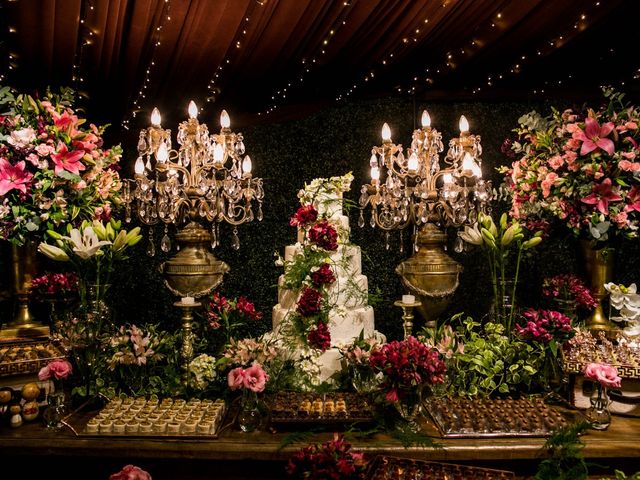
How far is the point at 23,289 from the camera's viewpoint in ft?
10.4

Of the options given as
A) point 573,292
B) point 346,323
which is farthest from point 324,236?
point 573,292

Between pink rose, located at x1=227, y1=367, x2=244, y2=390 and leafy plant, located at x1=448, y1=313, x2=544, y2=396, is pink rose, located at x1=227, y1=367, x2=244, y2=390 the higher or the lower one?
the higher one

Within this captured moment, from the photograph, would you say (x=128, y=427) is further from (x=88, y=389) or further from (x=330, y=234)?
(x=330, y=234)

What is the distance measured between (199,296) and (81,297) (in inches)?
28.2

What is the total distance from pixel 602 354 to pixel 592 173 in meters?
1.03

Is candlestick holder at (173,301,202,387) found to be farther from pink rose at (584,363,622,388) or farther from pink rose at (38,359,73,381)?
pink rose at (584,363,622,388)

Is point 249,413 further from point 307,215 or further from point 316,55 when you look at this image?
point 316,55

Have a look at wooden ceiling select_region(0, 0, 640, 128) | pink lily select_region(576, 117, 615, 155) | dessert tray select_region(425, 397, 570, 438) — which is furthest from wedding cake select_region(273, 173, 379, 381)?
pink lily select_region(576, 117, 615, 155)

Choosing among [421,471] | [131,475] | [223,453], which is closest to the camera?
[131,475]

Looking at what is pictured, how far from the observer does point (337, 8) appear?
98.7 inches

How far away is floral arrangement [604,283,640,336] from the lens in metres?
3.03

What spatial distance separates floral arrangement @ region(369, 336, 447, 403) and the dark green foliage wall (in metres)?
1.83

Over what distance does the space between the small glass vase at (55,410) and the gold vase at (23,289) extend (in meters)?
0.55

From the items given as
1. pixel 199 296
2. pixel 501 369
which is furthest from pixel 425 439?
pixel 199 296
